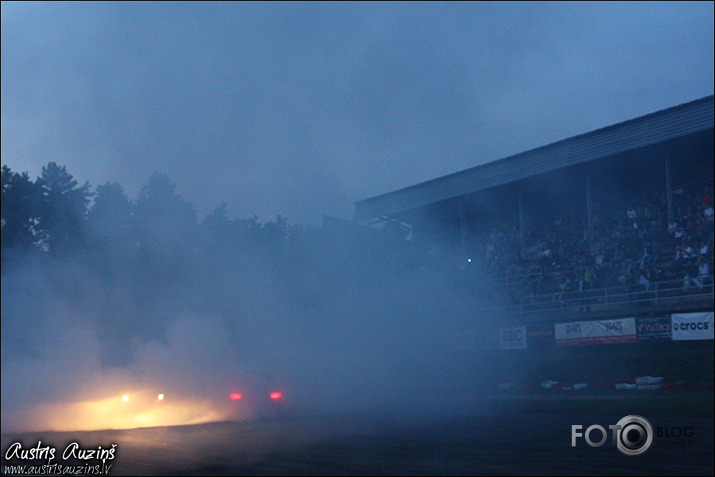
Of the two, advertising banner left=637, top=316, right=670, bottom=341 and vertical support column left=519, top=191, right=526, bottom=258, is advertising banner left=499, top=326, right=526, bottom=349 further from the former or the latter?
advertising banner left=637, top=316, right=670, bottom=341

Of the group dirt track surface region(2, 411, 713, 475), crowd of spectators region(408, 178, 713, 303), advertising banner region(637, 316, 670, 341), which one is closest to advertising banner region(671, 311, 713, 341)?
advertising banner region(637, 316, 670, 341)

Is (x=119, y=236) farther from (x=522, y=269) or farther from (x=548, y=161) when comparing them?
(x=548, y=161)

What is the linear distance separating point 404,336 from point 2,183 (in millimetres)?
11401

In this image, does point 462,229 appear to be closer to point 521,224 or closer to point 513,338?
point 521,224

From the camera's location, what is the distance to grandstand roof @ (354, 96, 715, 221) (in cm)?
1795

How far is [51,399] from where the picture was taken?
13.2 metres

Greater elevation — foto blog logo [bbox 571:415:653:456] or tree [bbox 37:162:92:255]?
tree [bbox 37:162:92:255]

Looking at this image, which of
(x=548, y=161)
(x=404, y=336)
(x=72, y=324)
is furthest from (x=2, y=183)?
(x=548, y=161)

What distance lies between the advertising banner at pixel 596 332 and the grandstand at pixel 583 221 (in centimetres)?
23

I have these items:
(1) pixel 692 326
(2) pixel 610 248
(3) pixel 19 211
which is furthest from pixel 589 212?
(3) pixel 19 211

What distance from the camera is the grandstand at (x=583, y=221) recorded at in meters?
16.3

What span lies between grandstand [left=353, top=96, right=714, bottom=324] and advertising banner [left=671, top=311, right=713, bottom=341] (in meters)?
0.21

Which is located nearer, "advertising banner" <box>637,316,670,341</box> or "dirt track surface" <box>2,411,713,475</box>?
"dirt track surface" <box>2,411,713,475</box>

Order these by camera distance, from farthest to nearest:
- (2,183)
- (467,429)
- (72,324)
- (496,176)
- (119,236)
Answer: (496,176) < (2,183) < (72,324) < (119,236) < (467,429)
